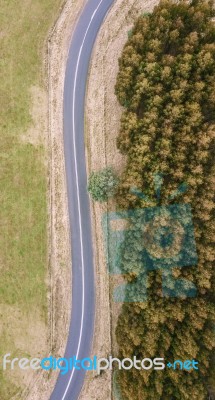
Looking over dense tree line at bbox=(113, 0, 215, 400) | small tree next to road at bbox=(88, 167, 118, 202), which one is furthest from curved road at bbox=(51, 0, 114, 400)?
dense tree line at bbox=(113, 0, 215, 400)

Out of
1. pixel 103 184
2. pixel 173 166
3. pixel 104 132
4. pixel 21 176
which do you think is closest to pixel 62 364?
pixel 103 184

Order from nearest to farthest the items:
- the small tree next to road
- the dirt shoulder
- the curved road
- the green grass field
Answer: the small tree next to road, the dirt shoulder, the curved road, the green grass field

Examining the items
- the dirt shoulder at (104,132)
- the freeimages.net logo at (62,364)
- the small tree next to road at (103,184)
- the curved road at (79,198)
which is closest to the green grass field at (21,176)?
the freeimages.net logo at (62,364)

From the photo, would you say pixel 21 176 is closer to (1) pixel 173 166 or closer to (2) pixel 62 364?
(1) pixel 173 166

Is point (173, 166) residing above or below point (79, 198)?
above

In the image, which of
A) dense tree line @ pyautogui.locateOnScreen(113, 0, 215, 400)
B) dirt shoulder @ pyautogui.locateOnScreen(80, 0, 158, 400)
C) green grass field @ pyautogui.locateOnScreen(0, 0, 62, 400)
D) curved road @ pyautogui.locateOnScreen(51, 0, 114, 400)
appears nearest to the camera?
dense tree line @ pyautogui.locateOnScreen(113, 0, 215, 400)

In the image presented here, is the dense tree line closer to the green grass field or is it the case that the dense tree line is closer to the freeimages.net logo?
the freeimages.net logo
